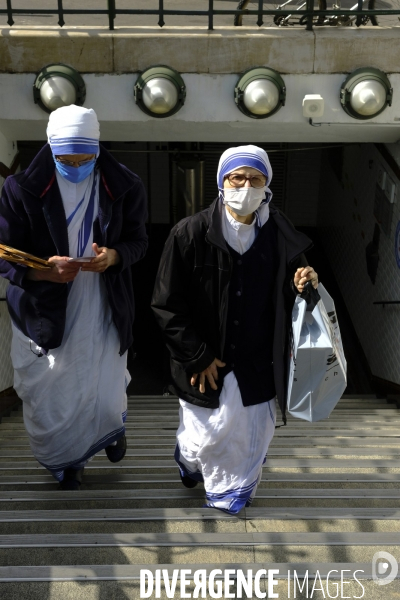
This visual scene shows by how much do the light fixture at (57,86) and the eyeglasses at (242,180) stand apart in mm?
2916

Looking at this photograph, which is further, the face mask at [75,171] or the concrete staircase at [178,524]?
the face mask at [75,171]

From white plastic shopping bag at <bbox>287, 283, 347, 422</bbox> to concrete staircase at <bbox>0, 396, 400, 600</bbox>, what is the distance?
0.52m

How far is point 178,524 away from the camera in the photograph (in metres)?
3.22

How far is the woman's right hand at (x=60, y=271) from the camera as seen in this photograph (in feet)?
10.6

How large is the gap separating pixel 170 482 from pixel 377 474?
3.91 feet

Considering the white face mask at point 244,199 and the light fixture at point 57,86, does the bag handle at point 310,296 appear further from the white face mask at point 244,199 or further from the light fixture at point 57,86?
the light fixture at point 57,86

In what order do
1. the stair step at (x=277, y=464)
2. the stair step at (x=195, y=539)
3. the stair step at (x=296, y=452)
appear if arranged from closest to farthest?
1. the stair step at (x=195, y=539)
2. the stair step at (x=277, y=464)
3. the stair step at (x=296, y=452)

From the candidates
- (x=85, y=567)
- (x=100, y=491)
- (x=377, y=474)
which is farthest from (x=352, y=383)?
(x=85, y=567)

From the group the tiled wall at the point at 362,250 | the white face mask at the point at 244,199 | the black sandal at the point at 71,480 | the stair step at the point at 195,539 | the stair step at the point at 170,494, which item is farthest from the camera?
the tiled wall at the point at 362,250

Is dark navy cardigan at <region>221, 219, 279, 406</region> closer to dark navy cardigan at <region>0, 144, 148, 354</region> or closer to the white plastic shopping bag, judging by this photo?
the white plastic shopping bag

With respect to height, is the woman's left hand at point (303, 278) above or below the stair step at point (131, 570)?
above

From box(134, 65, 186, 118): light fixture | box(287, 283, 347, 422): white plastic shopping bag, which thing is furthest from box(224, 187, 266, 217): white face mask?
box(134, 65, 186, 118): light fixture

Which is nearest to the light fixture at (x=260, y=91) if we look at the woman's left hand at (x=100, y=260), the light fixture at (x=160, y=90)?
the light fixture at (x=160, y=90)

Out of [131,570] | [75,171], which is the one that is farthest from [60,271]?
[131,570]
